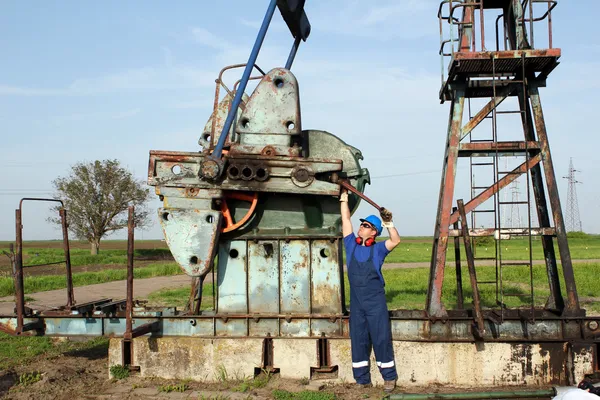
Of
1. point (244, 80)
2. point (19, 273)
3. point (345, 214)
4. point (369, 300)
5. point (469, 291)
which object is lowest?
point (469, 291)

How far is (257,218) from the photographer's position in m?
6.41

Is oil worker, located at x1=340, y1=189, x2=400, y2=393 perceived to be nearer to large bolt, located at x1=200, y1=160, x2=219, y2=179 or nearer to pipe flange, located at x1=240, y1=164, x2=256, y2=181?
pipe flange, located at x1=240, y1=164, x2=256, y2=181

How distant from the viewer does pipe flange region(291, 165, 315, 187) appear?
6012 mm

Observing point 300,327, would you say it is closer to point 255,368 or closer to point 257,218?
point 255,368

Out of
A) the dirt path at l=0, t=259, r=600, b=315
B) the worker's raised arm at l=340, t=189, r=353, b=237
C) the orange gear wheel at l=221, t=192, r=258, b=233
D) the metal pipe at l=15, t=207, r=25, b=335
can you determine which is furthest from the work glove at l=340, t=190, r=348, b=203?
the dirt path at l=0, t=259, r=600, b=315

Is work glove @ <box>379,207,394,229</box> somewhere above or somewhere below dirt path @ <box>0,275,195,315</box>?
above

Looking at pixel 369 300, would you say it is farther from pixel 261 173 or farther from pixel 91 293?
pixel 91 293

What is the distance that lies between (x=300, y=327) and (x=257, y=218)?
1391 millimetres

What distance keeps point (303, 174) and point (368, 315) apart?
1.72 m

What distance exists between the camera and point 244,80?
610 centimetres

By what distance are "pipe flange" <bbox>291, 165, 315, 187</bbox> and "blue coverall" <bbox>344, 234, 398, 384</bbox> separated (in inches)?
33.5

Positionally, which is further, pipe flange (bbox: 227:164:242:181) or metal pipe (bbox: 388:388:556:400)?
pipe flange (bbox: 227:164:242:181)

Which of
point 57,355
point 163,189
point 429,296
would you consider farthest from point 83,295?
point 429,296

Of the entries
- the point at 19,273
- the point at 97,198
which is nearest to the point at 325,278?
the point at 19,273
